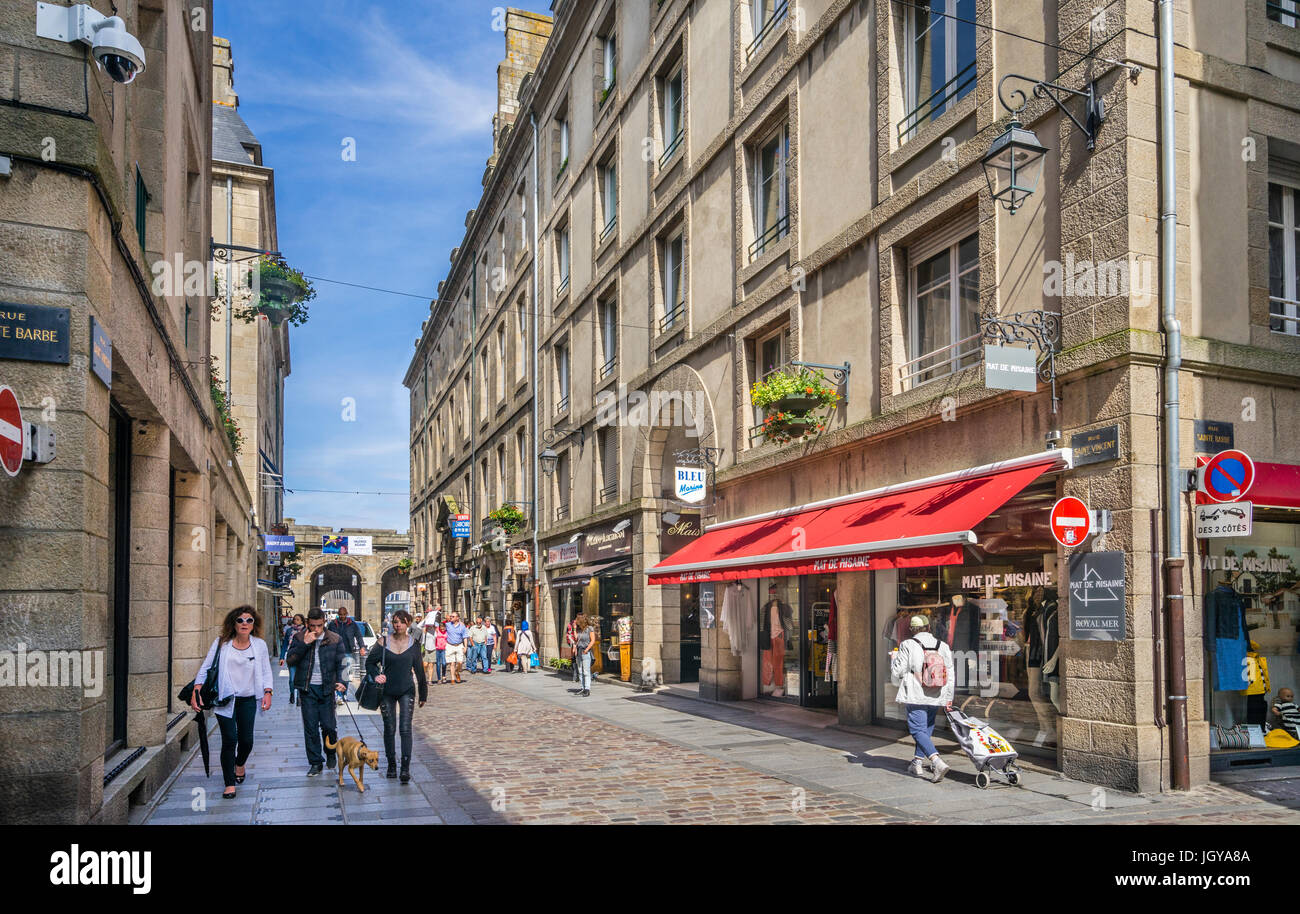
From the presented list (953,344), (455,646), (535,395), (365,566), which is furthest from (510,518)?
(365,566)

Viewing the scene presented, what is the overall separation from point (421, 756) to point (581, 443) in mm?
14782

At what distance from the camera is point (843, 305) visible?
14.5m

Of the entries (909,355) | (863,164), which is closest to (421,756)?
(909,355)

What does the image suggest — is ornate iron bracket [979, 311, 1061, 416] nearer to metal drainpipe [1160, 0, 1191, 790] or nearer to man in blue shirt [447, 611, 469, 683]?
metal drainpipe [1160, 0, 1191, 790]

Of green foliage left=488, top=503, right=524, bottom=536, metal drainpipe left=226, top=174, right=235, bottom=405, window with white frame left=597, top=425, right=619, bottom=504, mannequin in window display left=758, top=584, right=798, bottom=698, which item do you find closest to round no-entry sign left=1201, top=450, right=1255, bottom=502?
mannequin in window display left=758, top=584, right=798, bottom=698

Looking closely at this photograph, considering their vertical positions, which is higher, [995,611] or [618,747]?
[995,611]

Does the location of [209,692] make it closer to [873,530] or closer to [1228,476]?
[873,530]

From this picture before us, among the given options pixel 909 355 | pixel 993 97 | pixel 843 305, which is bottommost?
pixel 909 355

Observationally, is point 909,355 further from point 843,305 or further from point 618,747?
point 618,747

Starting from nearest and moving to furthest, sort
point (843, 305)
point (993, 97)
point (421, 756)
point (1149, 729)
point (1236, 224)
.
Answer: point (1149, 729)
point (1236, 224)
point (993, 97)
point (421, 756)
point (843, 305)

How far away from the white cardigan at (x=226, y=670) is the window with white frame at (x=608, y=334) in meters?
15.2

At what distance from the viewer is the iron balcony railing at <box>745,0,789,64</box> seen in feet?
55.1

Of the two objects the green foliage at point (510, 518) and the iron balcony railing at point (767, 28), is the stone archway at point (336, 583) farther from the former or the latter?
the iron balcony railing at point (767, 28)
